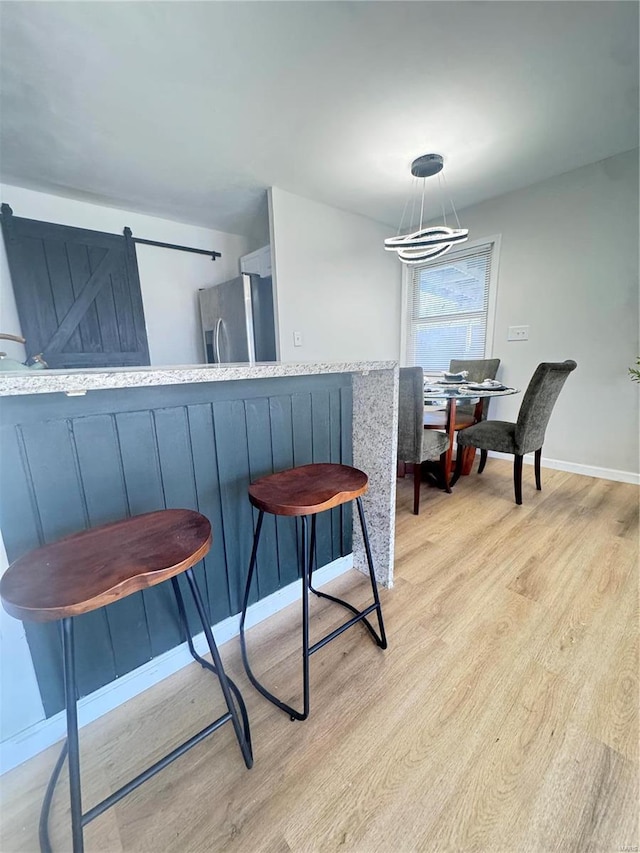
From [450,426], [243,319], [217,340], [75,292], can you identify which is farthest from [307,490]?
[75,292]

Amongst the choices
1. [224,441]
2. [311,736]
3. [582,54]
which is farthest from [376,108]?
[311,736]

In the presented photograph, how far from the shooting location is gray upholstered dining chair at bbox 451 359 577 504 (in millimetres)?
2105

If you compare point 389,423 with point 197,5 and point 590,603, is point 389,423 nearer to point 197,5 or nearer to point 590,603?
point 590,603

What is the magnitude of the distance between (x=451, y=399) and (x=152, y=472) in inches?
78.7

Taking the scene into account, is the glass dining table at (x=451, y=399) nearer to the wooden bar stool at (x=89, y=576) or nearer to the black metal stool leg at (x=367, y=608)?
the black metal stool leg at (x=367, y=608)

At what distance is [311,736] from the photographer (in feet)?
3.10

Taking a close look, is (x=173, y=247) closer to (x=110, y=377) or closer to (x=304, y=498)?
(x=110, y=377)

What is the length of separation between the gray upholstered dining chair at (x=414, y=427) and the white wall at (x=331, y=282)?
1034 millimetres

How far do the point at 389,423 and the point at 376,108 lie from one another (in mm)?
1906

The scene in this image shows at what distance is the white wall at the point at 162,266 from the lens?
8.92ft

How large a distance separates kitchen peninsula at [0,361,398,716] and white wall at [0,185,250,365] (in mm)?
2702

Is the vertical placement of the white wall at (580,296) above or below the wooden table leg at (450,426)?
above

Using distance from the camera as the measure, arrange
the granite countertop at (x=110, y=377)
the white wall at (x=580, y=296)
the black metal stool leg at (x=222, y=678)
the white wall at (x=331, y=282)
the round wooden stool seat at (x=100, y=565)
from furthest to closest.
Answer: the white wall at (x=331, y=282) < the white wall at (x=580, y=296) < the black metal stool leg at (x=222, y=678) < the granite countertop at (x=110, y=377) < the round wooden stool seat at (x=100, y=565)

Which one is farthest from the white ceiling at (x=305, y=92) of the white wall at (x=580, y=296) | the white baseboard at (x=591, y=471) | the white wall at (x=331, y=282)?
the white baseboard at (x=591, y=471)
